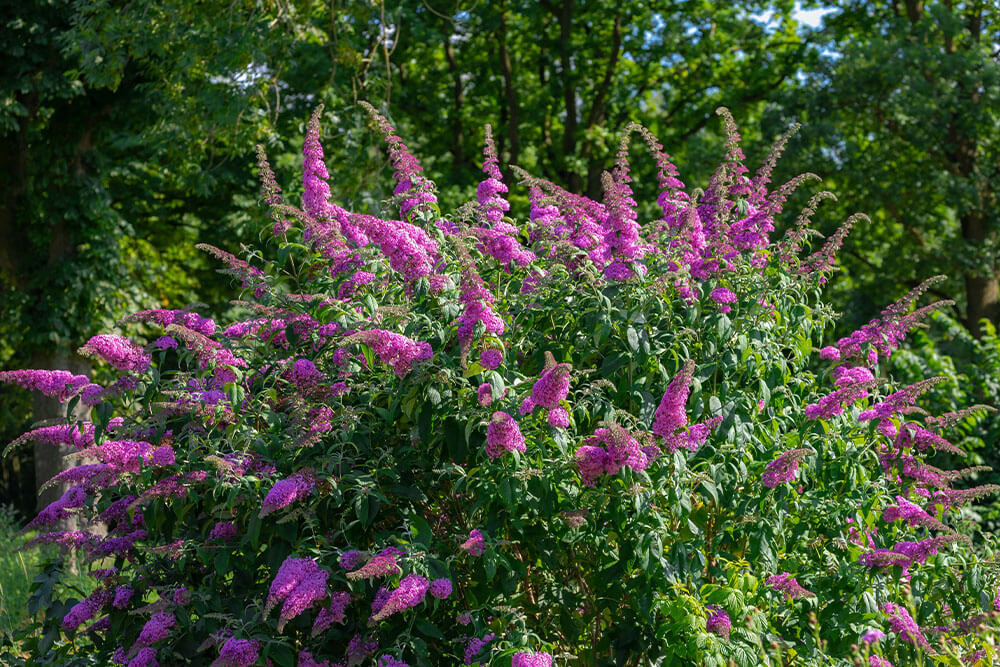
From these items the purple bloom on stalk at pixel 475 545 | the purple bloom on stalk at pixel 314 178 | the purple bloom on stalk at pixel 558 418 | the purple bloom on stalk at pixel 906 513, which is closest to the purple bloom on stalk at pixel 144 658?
the purple bloom on stalk at pixel 475 545

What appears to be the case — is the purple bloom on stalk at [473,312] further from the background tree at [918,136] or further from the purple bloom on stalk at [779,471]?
Answer: the background tree at [918,136]

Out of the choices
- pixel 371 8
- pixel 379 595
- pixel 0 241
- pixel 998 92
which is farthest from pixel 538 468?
pixel 998 92

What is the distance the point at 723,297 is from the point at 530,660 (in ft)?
5.56

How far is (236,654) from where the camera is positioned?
10.4 feet

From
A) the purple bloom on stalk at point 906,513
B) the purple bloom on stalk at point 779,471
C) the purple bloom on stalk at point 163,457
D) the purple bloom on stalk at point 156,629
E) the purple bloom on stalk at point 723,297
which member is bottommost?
the purple bloom on stalk at point 156,629

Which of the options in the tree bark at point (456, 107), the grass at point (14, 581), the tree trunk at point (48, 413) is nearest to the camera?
the grass at point (14, 581)

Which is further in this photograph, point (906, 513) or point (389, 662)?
point (906, 513)

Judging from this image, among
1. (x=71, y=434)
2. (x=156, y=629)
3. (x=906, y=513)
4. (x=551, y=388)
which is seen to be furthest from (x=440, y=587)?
(x=906, y=513)

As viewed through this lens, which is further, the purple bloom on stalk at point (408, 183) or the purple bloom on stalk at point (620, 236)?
the purple bloom on stalk at point (408, 183)

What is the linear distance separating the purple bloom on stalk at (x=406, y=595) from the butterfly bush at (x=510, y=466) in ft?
0.06

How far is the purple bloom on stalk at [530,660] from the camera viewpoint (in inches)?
119

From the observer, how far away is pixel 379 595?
125 inches

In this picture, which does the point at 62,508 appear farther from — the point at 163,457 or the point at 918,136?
the point at 918,136

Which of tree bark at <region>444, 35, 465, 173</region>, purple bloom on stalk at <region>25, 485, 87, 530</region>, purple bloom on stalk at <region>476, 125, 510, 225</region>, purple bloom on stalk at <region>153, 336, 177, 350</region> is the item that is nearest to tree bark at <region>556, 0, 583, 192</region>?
tree bark at <region>444, 35, 465, 173</region>
